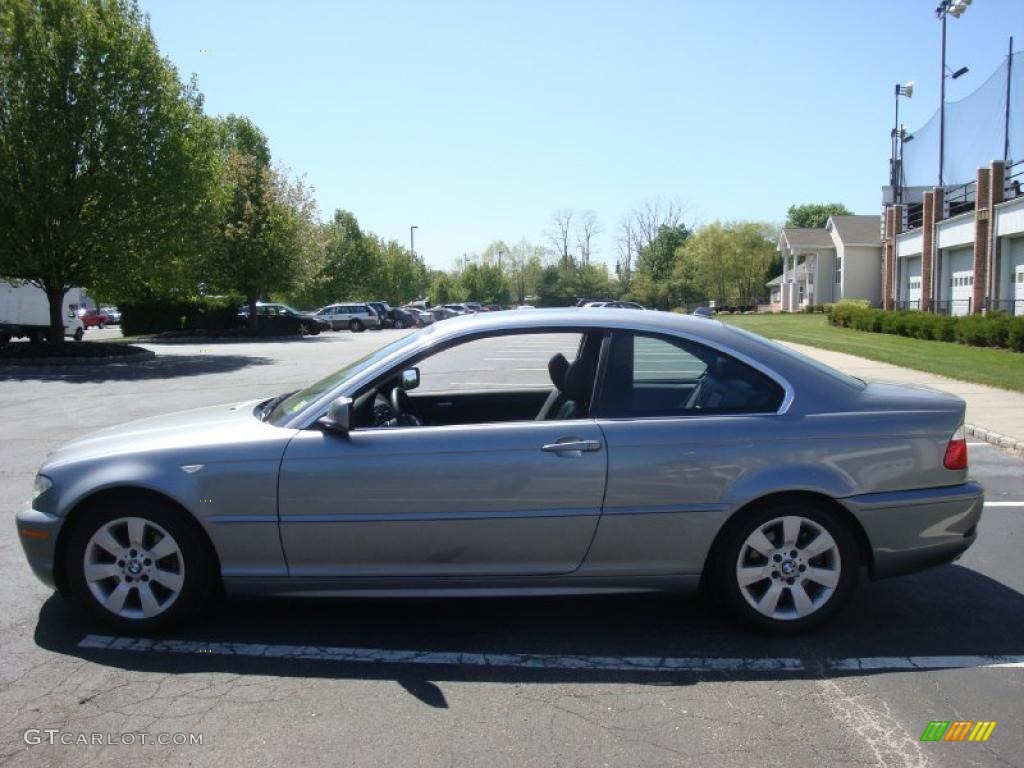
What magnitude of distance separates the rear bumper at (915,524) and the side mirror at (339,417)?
2444 mm

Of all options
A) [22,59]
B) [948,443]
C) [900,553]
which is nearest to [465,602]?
[900,553]

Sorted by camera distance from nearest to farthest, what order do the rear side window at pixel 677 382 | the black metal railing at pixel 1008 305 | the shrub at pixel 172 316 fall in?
1. the rear side window at pixel 677 382
2. the black metal railing at pixel 1008 305
3. the shrub at pixel 172 316

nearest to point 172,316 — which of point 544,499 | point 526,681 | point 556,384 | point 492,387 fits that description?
point 492,387

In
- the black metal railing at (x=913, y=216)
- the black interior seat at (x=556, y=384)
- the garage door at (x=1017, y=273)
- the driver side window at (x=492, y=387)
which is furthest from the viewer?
the black metal railing at (x=913, y=216)

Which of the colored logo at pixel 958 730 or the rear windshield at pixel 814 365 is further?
the rear windshield at pixel 814 365

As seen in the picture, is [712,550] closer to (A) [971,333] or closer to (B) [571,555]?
(B) [571,555]

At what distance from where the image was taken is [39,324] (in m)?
33.1

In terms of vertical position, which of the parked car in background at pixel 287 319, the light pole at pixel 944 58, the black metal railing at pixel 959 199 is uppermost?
the light pole at pixel 944 58

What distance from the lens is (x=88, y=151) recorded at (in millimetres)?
23078

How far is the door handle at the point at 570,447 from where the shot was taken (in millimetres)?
4070

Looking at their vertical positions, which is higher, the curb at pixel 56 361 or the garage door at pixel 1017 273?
the garage door at pixel 1017 273

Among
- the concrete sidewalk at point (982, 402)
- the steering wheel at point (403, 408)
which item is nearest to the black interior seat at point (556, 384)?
the steering wheel at point (403, 408)

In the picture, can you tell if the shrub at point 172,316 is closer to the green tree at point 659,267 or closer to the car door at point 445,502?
the car door at point 445,502

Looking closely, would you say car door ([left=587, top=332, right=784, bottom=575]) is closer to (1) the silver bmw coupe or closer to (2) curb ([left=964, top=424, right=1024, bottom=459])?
(1) the silver bmw coupe
